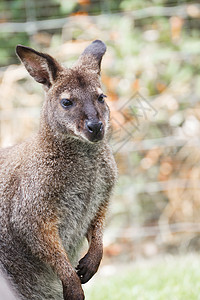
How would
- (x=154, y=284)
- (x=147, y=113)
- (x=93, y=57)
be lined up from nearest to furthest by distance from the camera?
(x=93, y=57) → (x=154, y=284) → (x=147, y=113)

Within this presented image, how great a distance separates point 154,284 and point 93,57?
210cm

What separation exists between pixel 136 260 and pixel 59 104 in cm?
399

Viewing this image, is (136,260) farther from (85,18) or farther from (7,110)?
(85,18)

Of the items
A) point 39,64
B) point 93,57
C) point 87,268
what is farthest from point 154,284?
point 39,64

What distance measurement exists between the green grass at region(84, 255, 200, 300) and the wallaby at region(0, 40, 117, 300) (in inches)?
40.9

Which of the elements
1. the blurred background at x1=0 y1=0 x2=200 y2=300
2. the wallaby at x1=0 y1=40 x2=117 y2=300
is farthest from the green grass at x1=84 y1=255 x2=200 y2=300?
the blurred background at x1=0 y1=0 x2=200 y2=300

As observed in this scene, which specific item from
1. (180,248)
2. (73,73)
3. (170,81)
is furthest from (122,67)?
(73,73)

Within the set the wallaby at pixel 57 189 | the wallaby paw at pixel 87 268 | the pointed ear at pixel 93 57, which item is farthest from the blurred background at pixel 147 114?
the wallaby paw at pixel 87 268

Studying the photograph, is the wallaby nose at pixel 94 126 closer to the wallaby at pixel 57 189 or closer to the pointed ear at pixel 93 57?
the wallaby at pixel 57 189

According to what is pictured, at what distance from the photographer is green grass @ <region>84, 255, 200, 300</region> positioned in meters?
4.38

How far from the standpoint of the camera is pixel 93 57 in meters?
3.64

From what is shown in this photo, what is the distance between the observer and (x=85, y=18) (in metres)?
7.25

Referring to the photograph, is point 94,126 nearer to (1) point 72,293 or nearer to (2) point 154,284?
(1) point 72,293

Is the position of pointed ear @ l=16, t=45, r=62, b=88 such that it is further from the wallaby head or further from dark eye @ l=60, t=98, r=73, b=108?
dark eye @ l=60, t=98, r=73, b=108
